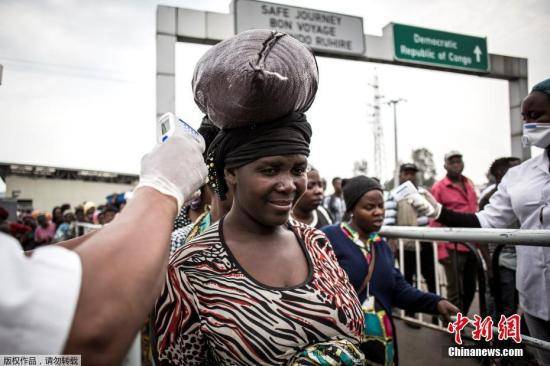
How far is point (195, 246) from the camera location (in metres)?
1.50

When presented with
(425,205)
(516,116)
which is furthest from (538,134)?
(516,116)

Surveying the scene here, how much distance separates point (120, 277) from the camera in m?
0.70

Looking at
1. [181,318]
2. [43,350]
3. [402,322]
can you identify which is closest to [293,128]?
[181,318]

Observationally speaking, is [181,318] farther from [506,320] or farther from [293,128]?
[506,320]

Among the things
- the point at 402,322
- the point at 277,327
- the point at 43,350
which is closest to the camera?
the point at 43,350

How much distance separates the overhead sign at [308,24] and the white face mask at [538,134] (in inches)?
225

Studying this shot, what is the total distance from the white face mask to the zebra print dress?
1.88 meters

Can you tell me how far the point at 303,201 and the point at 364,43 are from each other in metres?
5.76

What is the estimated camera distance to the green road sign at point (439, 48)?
8914 millimetres

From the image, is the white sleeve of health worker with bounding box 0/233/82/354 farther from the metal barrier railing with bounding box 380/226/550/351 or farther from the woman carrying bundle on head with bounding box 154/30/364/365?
the metal barrier railing with bounding box 380/226/550/351

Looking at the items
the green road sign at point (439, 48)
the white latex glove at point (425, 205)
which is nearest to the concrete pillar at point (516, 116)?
the green road sign at point (439, 48)

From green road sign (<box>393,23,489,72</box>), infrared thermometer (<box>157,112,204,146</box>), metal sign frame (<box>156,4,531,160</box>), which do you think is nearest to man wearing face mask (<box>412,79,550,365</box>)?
infrared thermometer (<box>157,112,204,146</box>)

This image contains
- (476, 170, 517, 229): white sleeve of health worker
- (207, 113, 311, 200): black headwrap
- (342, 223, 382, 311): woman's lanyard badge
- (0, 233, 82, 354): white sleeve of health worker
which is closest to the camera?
(0, 233, 82, 354): white sleeve of health worker

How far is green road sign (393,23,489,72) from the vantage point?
8.91 metres
